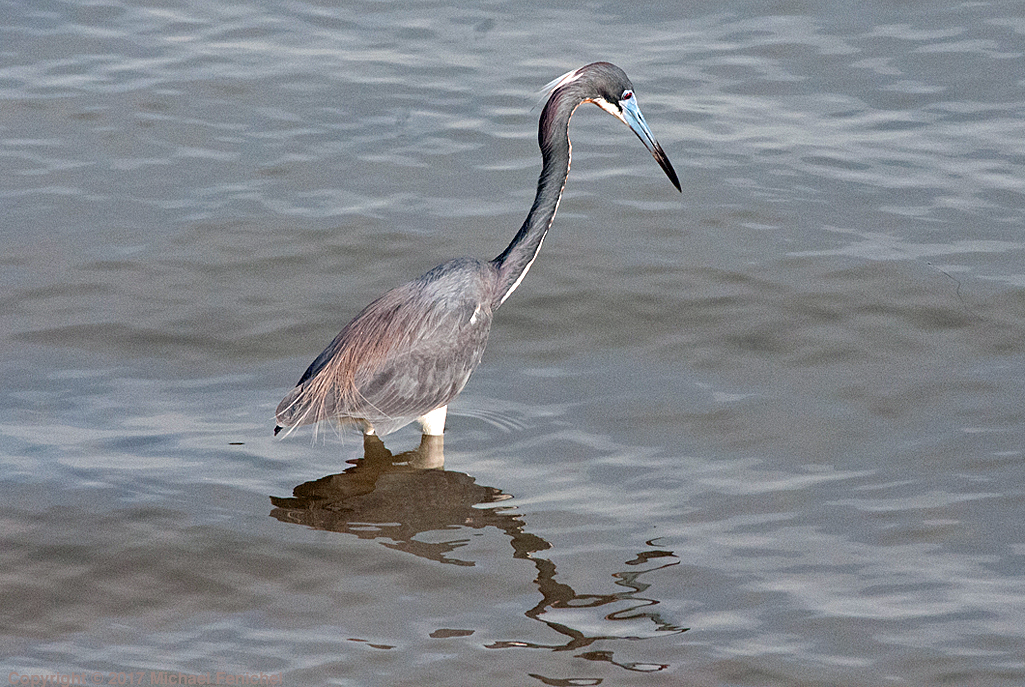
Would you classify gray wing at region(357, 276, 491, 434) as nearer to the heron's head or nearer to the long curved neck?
the long curved neck

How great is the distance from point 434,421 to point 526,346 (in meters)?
1.18

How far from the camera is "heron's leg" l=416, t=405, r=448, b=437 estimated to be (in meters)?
6.64

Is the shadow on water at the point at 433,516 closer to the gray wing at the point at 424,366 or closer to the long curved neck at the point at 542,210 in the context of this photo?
the gray wing at the point at 424,366

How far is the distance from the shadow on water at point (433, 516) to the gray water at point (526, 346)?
0.02 meters

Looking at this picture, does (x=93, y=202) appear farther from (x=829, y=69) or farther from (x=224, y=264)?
(x=829, y=69)

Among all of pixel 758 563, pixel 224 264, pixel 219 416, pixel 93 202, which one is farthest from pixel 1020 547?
pixel 93 202

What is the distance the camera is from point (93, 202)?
363 inches

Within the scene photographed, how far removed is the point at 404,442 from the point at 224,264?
2.36 m

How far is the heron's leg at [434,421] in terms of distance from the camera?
6.64m

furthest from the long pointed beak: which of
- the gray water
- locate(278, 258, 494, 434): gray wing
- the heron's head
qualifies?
the gray water

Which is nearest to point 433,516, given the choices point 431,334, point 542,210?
point 431,334

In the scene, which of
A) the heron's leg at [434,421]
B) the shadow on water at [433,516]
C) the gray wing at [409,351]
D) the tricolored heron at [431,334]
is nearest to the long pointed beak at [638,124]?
the tricolored heron at [431,334]

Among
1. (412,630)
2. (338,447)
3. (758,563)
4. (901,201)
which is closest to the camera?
(412,630)

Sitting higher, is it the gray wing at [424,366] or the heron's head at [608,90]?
the heron's head at [608,90]
